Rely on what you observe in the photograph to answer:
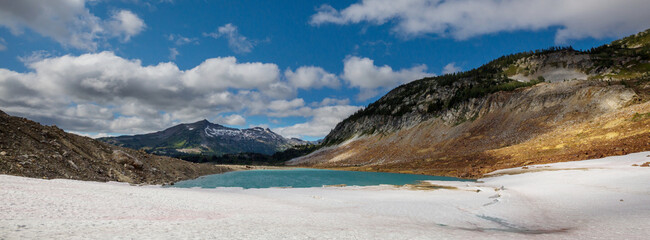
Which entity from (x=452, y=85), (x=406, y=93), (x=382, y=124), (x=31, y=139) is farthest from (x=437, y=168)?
(x=406, y=93)

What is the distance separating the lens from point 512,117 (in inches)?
3632

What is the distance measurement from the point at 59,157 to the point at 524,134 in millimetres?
96785

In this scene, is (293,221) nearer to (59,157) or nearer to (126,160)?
(59,157)

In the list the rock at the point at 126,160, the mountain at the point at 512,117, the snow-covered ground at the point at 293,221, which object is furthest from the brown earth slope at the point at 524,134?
the rock at the point at 126,160

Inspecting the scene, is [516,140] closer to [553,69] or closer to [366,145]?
[366,145]

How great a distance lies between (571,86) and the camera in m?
88.5

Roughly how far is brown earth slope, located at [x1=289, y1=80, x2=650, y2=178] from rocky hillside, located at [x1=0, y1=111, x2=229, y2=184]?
53.6 metres

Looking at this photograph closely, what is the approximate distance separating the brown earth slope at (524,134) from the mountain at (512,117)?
0.28m

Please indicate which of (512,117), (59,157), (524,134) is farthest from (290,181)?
(512,117)

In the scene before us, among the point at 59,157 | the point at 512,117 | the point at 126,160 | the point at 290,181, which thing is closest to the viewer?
the point at 59,157

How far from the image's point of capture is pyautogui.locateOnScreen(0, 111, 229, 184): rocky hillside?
20406mm

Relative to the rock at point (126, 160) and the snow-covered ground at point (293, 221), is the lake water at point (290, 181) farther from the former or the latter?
the snow-covered ground at point (293, 221)

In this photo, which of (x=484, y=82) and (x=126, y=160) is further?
(x=484, y=82)

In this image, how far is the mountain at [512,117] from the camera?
52562 millimetres
